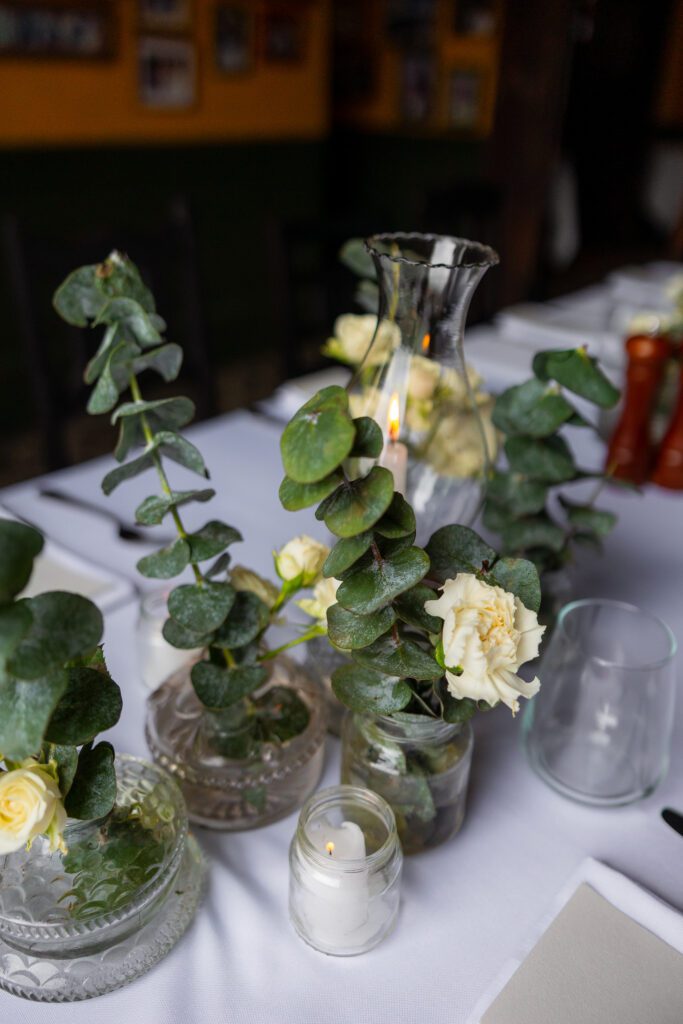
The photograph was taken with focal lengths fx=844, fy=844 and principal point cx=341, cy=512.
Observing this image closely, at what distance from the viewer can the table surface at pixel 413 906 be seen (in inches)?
18.1

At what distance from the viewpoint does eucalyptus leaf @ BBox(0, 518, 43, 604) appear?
11.9 inches

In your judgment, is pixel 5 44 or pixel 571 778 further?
pixel 5 44

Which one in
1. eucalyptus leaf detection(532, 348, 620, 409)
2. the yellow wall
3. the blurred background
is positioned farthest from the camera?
the yellow wall

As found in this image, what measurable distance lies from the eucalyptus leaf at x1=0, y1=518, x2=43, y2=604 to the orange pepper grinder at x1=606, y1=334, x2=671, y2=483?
0.76m

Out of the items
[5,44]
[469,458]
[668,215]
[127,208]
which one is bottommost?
[668,215]

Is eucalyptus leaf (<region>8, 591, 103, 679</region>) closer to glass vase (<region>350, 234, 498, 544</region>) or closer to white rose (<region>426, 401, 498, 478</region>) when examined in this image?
glass vase (<region>350, 234, 498, 544</region>)

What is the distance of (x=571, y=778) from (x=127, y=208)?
2.78m

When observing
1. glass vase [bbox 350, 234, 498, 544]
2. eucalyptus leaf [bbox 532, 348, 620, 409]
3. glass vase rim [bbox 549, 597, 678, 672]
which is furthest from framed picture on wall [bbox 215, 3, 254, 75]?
glass vase rim [bbox 549, 597, 678, 672]

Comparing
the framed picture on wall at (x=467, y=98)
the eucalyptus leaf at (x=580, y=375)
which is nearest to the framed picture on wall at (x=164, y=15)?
the framed picture on wall at (x=467, y=98)

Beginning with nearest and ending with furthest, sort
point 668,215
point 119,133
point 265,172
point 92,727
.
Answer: point 92,727 → point 119,133 → point 265,172 → point 668,215

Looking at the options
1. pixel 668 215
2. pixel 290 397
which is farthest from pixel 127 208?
pixel 668 215

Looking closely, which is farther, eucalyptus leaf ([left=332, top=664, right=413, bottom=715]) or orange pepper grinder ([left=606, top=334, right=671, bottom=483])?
orange pepper grinder ([left=606, top=334, right=671, bottom=483])

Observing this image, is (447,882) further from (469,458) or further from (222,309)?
→ (222,309)

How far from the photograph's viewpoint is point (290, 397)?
1207 mm
